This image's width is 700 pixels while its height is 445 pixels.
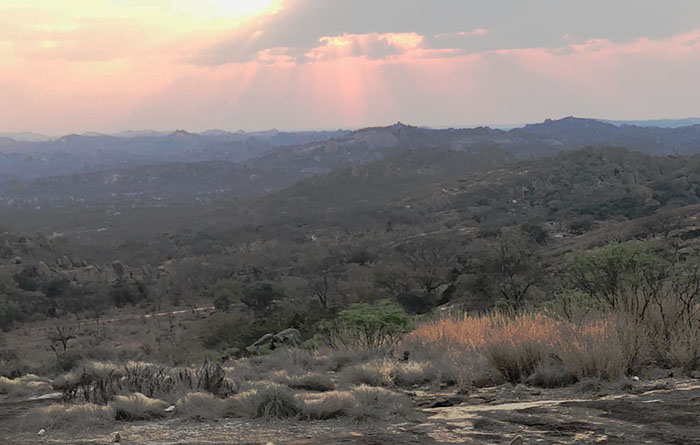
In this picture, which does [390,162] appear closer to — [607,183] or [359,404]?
[607,183]

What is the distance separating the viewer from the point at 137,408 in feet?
19.0

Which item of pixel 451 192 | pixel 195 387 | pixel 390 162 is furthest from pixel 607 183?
pixel 195 387

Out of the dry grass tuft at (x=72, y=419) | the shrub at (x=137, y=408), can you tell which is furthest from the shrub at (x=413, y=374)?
the dry grass tuft at (x=72, y=419)

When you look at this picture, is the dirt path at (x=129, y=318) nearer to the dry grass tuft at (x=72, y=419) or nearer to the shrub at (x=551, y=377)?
the dry grass tuft at (x=72, y=419)

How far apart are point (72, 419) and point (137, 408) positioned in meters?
0.58

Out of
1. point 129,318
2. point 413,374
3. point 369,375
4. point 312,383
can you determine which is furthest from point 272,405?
point 129,318

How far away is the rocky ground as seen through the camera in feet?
14.5

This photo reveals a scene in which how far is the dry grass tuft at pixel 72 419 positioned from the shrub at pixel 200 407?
65 centimetres

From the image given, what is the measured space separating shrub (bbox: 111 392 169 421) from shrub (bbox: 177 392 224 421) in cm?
22

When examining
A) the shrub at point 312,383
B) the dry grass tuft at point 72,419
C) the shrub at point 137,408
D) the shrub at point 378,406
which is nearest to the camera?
the shrub at point 378,406

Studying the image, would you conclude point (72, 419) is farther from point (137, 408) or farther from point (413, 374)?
point (413, 374)

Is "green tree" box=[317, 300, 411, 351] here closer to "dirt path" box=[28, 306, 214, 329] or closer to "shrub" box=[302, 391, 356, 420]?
"shrub" box=[302, 391, 356, 420]

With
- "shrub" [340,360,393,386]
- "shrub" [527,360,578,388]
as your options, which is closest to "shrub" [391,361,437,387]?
"shrub" [340,360,393,386]

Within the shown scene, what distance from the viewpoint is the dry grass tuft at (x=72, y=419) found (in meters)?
5.45
